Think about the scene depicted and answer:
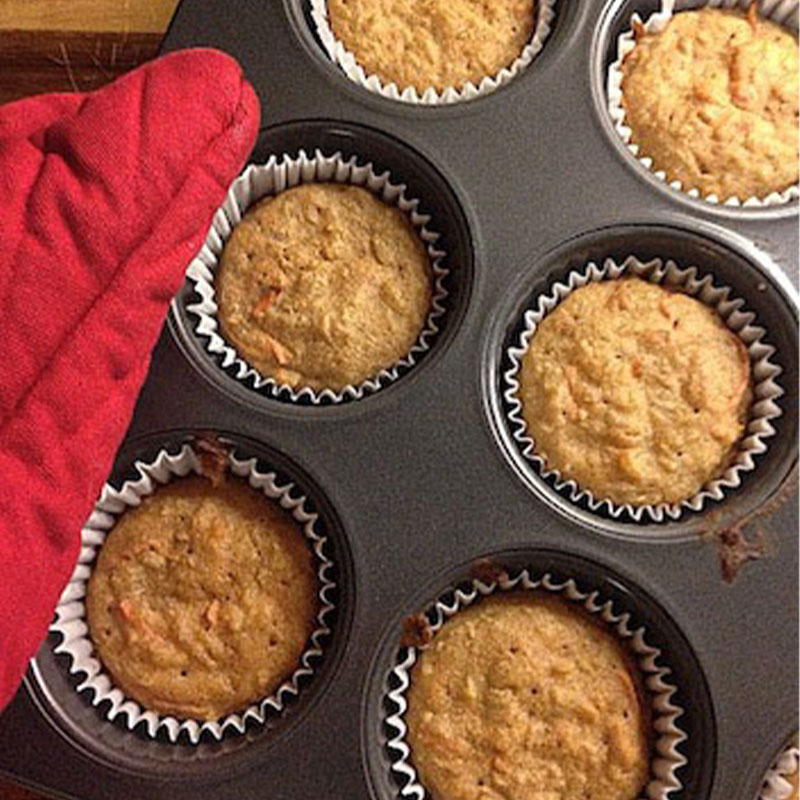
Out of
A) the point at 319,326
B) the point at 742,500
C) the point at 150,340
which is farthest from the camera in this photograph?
the point at 319,326

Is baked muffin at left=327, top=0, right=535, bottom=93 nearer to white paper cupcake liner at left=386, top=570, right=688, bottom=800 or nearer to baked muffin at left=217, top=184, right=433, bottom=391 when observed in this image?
baked muffin at left=217, top=184, right=433, bottom=391

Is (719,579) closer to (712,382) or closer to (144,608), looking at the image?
(712,382)

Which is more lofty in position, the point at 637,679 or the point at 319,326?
the point at 319,326

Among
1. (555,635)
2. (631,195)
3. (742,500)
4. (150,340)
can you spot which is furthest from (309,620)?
(631,195)

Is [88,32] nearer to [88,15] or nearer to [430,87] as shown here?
[88,15]

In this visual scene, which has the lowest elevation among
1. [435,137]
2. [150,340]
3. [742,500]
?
[150,340]

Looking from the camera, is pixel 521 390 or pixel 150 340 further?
pixel 521 390

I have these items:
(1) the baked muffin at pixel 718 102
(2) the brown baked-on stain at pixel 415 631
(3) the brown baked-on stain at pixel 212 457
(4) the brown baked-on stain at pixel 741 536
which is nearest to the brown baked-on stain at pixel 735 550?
(4) the brown baked-on stain at pixel 741 536

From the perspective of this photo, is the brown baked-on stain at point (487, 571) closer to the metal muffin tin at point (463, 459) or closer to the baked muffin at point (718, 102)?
the metal muffin tin at point (463, 459)
